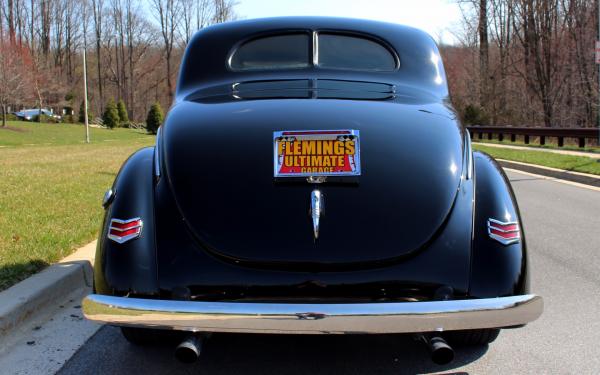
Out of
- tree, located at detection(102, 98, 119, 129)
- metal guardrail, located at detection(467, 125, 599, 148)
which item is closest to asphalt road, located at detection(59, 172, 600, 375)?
metal guardrail, located at detection(467, 125, 599, 148)

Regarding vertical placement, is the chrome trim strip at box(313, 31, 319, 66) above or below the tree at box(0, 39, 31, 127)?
below

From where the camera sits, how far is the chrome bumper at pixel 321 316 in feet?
7.04

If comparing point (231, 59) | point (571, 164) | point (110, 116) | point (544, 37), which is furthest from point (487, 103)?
point (231, 59)

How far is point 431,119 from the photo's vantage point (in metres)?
3.00

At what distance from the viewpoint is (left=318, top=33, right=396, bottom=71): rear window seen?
383 centimetres

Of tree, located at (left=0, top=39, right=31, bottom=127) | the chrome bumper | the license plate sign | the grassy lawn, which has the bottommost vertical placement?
the grassy lawn

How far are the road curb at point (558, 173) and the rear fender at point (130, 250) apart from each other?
9.90m

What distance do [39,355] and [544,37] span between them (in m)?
36.5

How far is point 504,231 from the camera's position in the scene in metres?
2.58

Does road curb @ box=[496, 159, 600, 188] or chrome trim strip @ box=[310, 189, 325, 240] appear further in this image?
road curb @ box=[496, 159, 600, 188]

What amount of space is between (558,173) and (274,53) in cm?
1003

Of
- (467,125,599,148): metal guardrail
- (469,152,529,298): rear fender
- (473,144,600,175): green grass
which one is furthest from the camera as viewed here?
(467,125,599,148): metal guardrail

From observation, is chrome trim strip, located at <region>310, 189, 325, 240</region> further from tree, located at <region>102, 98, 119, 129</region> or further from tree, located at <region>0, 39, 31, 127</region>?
tree, located at <region>102, 98, 119, 129</region>

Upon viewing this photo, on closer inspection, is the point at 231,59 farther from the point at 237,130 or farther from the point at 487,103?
the point at 487,103
